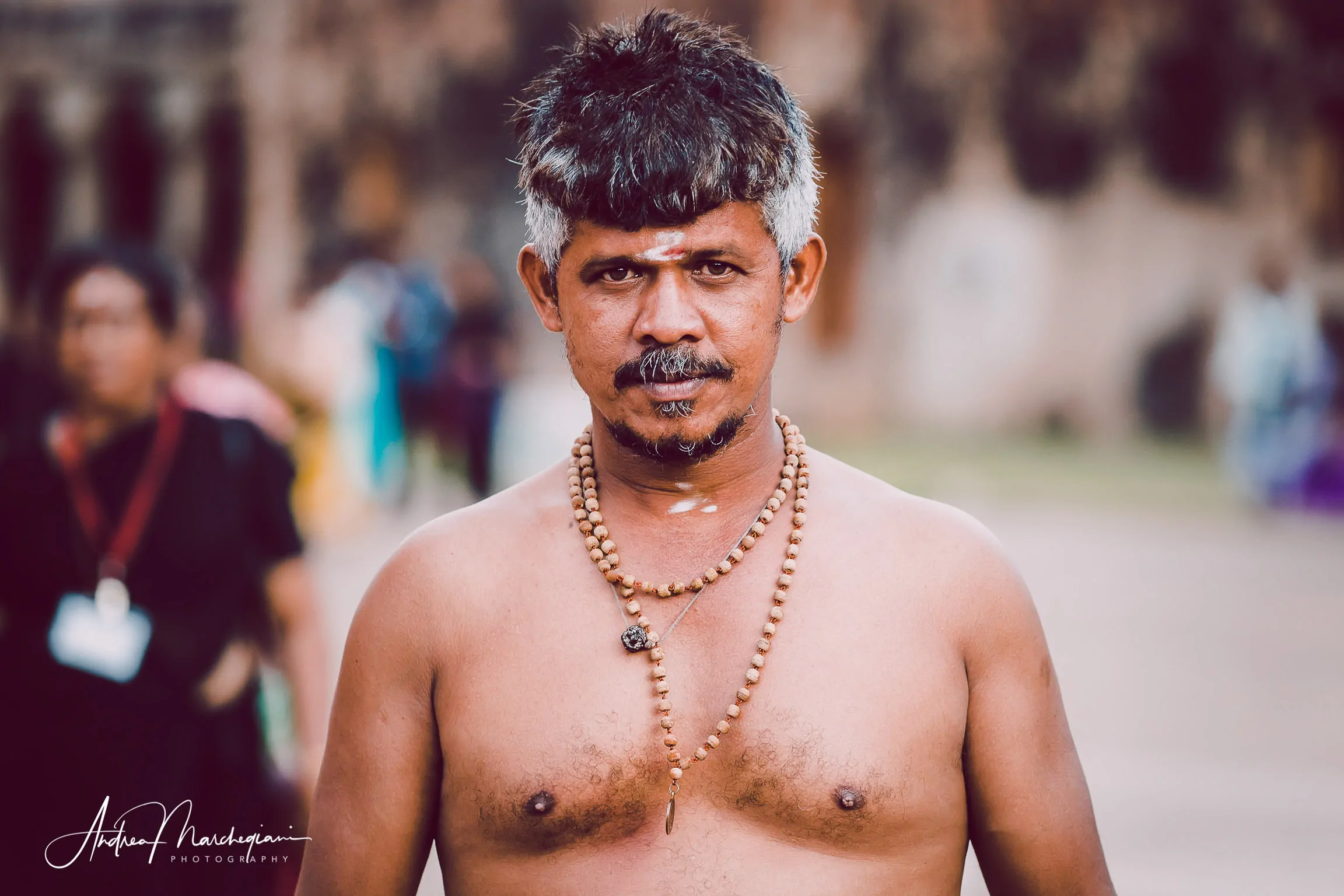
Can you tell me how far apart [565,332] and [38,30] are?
20.9m

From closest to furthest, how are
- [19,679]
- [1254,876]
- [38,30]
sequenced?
1. [19,679]
2. [1254,876]
3. [38,30]

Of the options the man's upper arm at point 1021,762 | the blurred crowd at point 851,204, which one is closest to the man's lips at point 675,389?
the man's upper arm at point 1021,762

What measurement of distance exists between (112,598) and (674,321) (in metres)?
2.05

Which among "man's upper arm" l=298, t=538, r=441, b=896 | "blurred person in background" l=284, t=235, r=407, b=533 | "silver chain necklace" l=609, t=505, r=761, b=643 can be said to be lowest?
"man's upper arm" l=298, t=538, r=441, b=896

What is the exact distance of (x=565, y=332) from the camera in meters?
2.06

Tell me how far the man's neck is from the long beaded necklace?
33mm

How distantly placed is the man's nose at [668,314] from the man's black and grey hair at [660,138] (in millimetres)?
84

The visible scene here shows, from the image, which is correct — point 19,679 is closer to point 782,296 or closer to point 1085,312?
point 782,296

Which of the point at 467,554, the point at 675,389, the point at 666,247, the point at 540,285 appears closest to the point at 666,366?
the point at 675,389

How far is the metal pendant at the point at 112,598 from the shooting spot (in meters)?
3.37

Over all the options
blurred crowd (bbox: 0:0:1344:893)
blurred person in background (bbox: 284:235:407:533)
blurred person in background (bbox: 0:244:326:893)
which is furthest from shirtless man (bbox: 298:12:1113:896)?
blurred crowd (bbox: 0:0:1344:893)

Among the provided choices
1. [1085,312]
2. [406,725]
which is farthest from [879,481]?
[1085,312]

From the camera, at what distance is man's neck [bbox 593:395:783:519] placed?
83.7 inches

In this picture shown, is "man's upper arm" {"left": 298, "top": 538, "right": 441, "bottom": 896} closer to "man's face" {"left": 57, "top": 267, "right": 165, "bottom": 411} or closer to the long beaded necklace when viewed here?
the long beaded necklace
